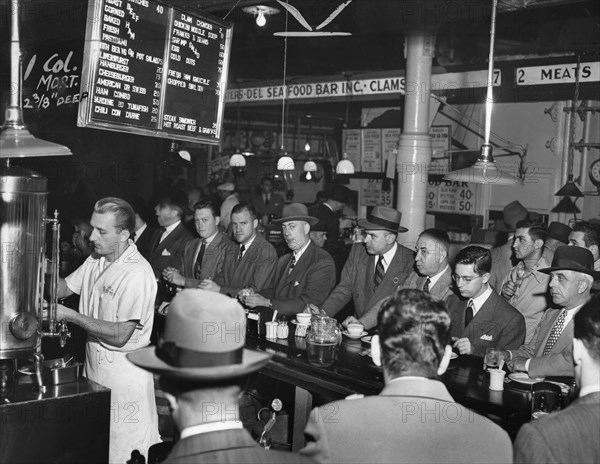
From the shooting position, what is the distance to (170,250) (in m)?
8.24

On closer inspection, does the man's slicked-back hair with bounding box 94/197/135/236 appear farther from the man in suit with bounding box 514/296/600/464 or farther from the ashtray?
the man in suit with bounding box 514/296/600/464

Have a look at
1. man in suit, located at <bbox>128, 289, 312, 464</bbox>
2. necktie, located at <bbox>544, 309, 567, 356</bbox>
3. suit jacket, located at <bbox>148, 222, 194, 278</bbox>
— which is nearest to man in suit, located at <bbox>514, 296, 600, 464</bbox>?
man in suit, located at <bbox>128, 289, 312, 464</bbox>

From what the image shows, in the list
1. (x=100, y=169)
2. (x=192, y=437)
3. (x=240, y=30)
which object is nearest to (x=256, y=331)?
(x=192, y=437)

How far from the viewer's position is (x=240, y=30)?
10.1 meters

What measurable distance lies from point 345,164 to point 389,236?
6.66 metres

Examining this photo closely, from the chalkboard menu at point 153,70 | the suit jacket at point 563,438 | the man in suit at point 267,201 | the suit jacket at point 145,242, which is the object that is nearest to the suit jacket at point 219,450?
the suit jacket at point 563,438

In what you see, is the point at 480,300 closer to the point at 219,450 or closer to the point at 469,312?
the point at 469,312

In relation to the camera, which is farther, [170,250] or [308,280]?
[170,250]

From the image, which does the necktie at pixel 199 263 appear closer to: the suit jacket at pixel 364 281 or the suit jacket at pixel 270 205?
the suit jacket at pixel 364 281

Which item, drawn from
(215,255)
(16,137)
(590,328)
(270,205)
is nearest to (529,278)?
(215,255)

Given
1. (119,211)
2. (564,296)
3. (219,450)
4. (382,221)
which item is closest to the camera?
(219,450)

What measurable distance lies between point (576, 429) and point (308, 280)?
4.13 metres

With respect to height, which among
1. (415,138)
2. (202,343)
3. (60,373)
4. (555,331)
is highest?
(415,138)

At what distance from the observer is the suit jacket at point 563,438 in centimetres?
232
